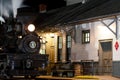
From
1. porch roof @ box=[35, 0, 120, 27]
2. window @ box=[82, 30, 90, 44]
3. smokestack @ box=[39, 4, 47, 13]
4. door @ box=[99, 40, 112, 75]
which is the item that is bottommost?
door @ box=[99, 40, 112, 75]

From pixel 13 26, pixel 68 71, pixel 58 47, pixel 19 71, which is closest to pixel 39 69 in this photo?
pixel 19 71

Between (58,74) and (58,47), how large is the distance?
4475 millimetres

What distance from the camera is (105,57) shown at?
2078 cm

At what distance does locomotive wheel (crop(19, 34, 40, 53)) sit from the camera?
1664 cm

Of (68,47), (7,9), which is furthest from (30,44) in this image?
(68,47)

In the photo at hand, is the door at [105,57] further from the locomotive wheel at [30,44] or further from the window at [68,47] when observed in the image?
the locomotive wheel at [30,44]

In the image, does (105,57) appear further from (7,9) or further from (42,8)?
(42,8)

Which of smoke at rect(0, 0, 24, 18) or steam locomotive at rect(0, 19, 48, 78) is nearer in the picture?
steam locomotive at rect(0, 19, 48, 78)

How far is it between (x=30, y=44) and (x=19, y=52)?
2.15 ft

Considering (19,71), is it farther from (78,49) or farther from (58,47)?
(58,47)

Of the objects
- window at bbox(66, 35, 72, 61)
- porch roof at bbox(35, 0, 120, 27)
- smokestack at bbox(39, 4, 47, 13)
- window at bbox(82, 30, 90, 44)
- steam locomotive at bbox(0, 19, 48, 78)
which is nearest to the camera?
steam locomotive at bbox(0, 19, 48, 78)

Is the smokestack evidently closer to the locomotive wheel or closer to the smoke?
the smoke

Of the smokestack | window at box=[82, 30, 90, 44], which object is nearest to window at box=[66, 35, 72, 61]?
window at box=[82, 30, 90, 44]

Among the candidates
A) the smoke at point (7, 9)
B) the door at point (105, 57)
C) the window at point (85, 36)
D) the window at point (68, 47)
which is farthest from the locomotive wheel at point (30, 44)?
the window at point (68, 47)
